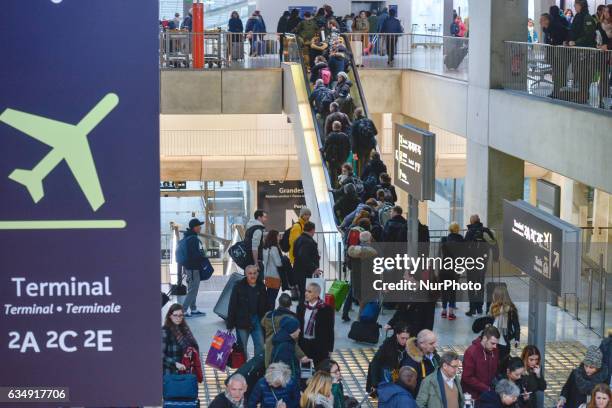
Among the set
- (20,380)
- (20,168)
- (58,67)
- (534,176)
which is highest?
(58,67)

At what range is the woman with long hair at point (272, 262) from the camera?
1584cm

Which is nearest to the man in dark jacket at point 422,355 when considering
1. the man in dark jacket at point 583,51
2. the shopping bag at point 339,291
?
the shopping bag at point 339,291

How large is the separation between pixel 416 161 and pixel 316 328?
2.66m

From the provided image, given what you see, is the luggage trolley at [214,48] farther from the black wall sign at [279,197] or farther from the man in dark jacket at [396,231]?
the man in dark jacket at [396,231]

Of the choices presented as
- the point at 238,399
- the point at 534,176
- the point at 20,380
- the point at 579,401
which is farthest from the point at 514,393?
the point at 534,176

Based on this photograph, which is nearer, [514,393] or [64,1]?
[64,1]

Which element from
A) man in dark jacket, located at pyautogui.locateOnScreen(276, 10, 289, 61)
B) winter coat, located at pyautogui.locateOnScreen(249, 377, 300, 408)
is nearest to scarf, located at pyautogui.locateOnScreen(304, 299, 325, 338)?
winter coat, located at pyautogui.locateOnScreen(249, 377, 300, 408)

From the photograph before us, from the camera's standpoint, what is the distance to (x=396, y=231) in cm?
1636

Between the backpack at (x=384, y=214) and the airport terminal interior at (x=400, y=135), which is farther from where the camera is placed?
the backpack at (x=384, y=214)

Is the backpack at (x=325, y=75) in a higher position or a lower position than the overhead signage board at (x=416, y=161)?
higher

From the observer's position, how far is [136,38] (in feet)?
12.5

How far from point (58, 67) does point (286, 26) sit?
100ft

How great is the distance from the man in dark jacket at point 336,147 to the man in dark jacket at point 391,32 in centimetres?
1169

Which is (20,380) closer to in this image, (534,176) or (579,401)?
(579,401)
